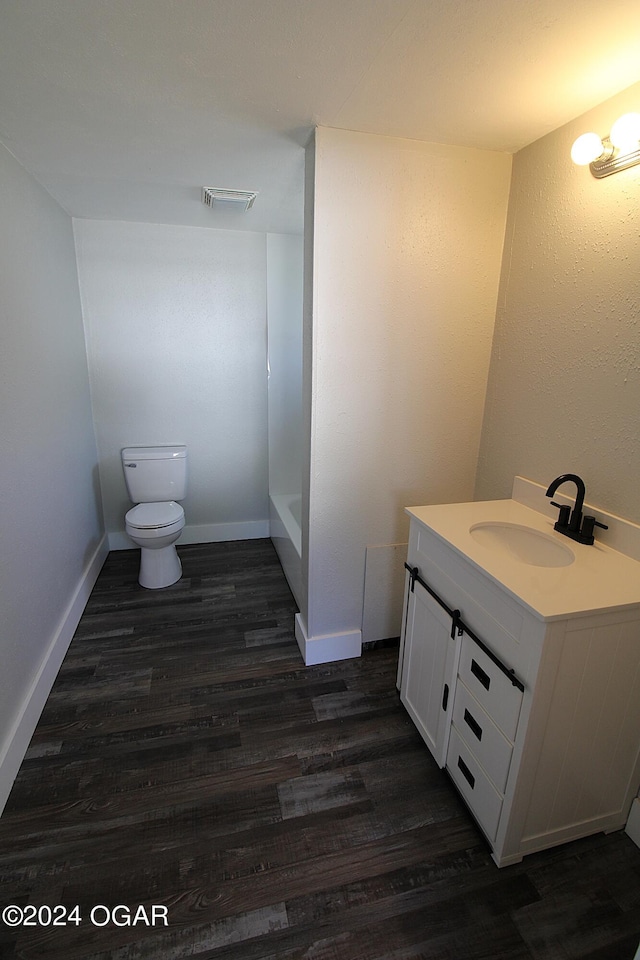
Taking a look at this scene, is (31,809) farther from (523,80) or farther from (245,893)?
(523,80)

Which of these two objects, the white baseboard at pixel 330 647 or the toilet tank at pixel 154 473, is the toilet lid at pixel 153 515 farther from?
the white baseboard at pixel 330 647

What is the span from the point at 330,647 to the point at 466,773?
86 cm

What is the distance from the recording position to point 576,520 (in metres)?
1.52

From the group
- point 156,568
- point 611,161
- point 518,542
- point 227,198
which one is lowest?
point 156,568

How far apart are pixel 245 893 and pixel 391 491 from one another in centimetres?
149

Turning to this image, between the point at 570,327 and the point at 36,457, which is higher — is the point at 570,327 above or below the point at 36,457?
above

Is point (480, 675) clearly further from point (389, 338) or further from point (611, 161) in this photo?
point (611, 161)

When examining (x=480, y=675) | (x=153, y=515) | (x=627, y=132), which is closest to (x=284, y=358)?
(x=153, y=515)

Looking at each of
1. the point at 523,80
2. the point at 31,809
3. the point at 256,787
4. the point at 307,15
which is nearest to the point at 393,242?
the point at 523,80

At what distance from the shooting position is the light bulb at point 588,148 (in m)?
1.34

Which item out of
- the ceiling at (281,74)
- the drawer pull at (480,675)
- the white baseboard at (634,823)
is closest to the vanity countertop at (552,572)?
the drawer pull at (480,675)

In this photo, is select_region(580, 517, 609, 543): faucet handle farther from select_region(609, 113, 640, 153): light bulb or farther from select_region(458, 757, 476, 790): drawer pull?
select_region(609, 113, 640, 153): light bulb

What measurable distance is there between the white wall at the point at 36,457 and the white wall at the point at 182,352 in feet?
0.80

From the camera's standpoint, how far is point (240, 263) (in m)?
3.10
